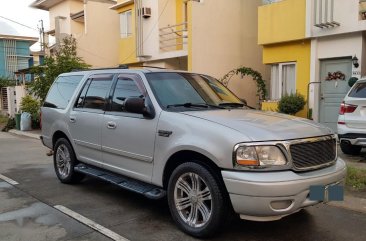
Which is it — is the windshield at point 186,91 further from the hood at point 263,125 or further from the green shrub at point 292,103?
the green shrub at point 292,103

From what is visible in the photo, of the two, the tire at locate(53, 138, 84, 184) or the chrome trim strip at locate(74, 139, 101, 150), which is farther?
the tire at locate(53, 138, 84, 184)

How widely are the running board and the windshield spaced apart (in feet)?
3.40

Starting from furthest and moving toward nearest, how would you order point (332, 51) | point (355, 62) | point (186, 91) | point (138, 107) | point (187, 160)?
1. point (332, 51)
2. point (355, 62)
3. point (186, 91)
4. point (138, 107)
5. point (187, 160)

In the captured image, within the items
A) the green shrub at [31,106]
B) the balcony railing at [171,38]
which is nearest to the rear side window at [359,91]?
the balcony railing at [171,38]

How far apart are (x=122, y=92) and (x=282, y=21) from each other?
8.31 metres

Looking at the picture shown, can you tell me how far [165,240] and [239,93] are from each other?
1228cm

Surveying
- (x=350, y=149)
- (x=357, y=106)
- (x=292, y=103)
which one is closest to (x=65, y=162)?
(x=357, y=106)

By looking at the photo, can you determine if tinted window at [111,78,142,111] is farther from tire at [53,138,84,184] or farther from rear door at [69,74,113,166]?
tire at [53,138,84,184]

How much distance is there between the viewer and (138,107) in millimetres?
4793

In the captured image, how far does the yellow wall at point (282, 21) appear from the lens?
11859 millimetres

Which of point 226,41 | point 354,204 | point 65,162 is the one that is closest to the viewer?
point 354,204

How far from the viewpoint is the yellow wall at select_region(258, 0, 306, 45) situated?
1186cm

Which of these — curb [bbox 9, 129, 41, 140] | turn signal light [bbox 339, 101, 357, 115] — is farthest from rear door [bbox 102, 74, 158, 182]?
curb [bbox 9, 129, 41, 140]

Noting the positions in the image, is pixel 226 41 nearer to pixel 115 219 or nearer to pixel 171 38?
pixel 171 38
